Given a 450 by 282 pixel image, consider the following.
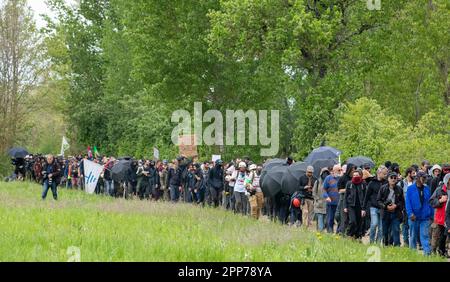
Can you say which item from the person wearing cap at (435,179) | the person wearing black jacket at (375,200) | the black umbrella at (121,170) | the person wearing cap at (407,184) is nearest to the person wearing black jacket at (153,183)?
the black umbrella at (121,170)

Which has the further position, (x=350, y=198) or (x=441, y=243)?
(x=350, y=198)

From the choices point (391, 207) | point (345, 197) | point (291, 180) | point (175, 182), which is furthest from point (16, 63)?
point (391, 207)

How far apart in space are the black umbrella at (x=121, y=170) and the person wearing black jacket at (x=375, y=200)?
18.2 m

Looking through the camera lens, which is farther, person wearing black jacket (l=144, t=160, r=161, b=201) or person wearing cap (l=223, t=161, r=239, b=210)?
person wearing black jacket (l=144, t=160, r=161, b=201)

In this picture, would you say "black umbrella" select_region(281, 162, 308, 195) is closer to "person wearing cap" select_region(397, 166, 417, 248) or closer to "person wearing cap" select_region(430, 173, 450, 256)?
"person wearing cap" select_region(397, 166, 417, 248)

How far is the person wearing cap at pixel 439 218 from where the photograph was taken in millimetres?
16031

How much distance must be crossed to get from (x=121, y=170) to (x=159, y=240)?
1953 centimetres

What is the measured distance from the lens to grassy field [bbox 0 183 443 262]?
13500mm

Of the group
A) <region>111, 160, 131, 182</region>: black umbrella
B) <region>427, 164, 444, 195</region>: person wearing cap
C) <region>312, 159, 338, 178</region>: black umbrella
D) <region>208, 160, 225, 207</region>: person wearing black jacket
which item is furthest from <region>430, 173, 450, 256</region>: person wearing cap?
<region>111, 160, 131, 182</region>: black umbrella

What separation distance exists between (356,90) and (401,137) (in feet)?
32.7

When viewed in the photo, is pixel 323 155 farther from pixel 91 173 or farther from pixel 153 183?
pixel 91 173

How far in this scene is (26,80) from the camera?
59.6 meters
